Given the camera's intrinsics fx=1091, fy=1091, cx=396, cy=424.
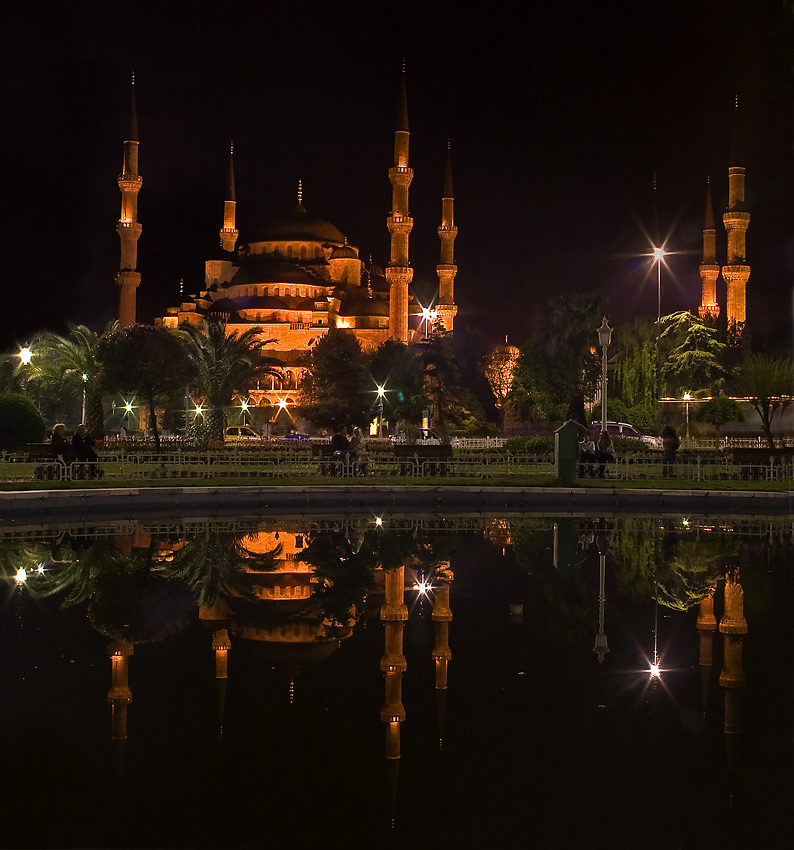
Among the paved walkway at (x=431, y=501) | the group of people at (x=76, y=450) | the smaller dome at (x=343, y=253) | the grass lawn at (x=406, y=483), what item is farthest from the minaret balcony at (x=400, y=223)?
the paved walkway at (x=431, y=501)

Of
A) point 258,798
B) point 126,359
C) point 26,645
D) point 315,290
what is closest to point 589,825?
point 258,798

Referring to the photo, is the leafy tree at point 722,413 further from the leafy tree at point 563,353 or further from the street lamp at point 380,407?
the street lamp at point 380,407

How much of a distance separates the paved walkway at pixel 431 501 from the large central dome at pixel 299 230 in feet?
175

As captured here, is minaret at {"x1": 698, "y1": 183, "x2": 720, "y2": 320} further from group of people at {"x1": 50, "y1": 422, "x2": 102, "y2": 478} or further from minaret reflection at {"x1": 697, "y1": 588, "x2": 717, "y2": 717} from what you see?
minaret reflection at {"x1": 697, "y1": 588, "x2": 717, "y2": 717}

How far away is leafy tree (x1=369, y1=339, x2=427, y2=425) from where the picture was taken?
40.3 metres

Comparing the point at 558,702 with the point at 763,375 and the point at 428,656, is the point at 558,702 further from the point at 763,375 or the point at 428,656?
the point at 763,375

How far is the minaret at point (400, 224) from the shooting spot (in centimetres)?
4947

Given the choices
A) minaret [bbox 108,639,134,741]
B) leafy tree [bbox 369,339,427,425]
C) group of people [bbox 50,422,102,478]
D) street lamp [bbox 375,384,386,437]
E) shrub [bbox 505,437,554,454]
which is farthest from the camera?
leafy tree [bbox 369,339,427,425]

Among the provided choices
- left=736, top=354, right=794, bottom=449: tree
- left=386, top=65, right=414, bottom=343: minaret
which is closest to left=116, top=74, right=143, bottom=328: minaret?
left=386, top=65, right=414, bottom=343: minaret

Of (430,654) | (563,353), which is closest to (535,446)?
(563,353)

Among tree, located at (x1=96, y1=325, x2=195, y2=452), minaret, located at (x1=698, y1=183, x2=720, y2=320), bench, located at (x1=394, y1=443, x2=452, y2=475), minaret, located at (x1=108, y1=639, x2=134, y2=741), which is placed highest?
minaret, located at (x1=698, y1=183, x2=720, y2=320)

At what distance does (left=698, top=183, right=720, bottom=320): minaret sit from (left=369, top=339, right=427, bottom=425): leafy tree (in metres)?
18.5

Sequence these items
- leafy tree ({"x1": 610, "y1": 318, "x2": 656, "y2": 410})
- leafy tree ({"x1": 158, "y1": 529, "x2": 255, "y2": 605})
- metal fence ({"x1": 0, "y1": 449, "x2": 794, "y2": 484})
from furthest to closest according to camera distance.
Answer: leafy tree ({"x1": 610, "y1": 318, "x2": 656, "y2": 410}) → metal fence ({"x1": 0, "y1": 449, "x2": 794, "y2": 484}) → leafy tree ({"x1": 158, "y1": 529, "x2": 255, "y2": 605})

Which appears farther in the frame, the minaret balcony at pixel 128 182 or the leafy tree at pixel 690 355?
the minaret balcony at pixel 128 182
